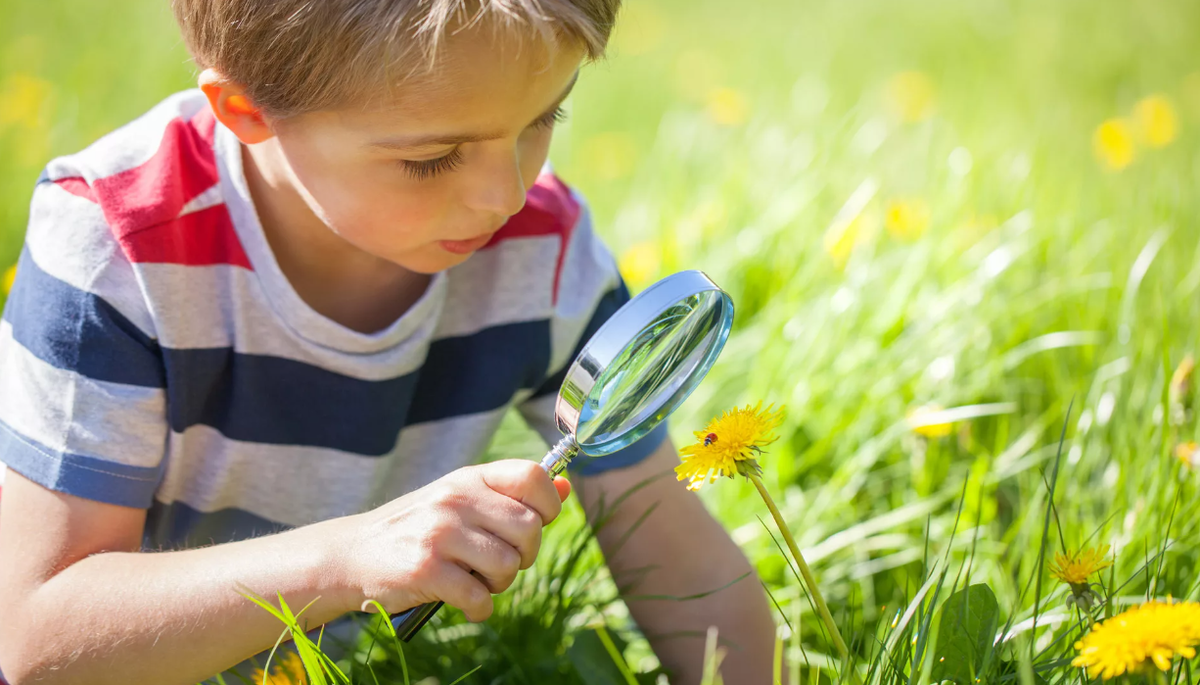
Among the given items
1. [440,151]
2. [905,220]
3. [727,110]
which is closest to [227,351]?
[440,151]

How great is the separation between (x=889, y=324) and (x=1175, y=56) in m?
2.27

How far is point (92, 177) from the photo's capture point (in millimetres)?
1081

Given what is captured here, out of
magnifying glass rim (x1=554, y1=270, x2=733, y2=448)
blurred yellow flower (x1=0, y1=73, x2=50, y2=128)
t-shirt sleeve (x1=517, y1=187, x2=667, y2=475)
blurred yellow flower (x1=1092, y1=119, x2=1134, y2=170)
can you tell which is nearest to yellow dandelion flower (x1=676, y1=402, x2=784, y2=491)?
magnifying glass rim (x1=554, y1=270, x2=733, y2=448)

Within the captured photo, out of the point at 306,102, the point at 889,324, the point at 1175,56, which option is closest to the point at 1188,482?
the point at 889,324

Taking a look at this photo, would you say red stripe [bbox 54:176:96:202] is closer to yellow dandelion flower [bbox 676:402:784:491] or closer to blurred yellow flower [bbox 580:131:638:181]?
yellow dandelion flower [bbox 676:402:784:491]

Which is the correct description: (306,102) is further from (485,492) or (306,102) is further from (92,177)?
(485,492)

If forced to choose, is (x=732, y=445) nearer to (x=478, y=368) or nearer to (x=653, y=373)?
(x=653, y=373)

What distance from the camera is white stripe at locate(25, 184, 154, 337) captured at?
3.44 feet

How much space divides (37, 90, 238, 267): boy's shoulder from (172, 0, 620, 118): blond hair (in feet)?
0.46

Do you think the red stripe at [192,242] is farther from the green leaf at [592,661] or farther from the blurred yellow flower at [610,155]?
the blurred yellow flower at [610,155]

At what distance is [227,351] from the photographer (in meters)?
1.17

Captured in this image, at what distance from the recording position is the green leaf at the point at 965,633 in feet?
3.12

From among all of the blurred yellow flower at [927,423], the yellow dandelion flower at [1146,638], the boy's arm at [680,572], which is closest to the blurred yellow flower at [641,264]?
the blurred yellow flower at [927,423]

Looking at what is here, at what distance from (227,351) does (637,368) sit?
51 cm
